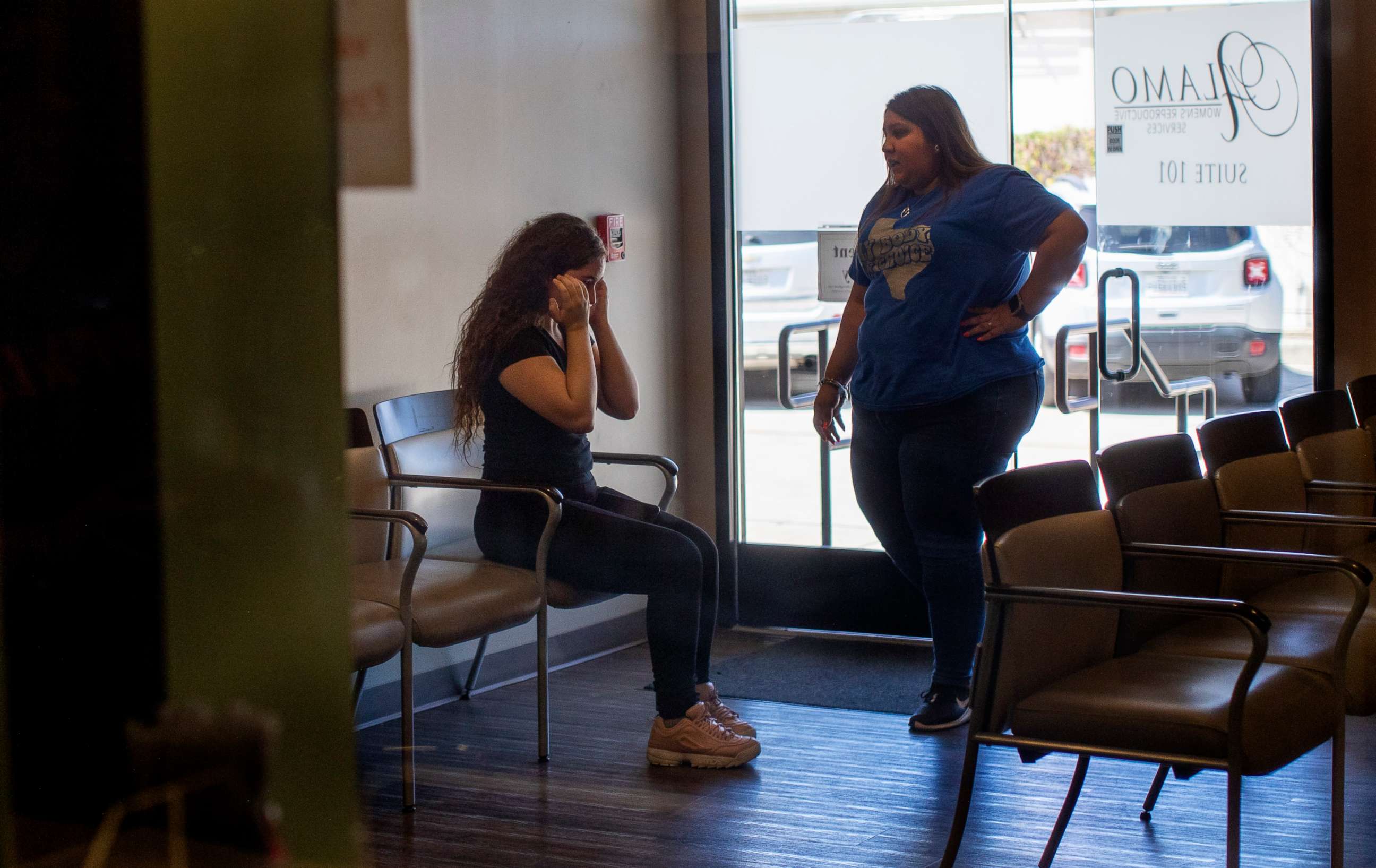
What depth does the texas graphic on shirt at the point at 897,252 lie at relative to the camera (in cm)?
285

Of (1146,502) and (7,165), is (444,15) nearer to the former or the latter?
(1146,502)

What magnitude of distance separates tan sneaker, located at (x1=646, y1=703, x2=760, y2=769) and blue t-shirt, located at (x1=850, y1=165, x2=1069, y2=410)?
2.62 ft

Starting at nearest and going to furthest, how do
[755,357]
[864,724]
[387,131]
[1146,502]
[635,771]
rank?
[387,131] → [1146,502] → [635,771] → [864,724] → [755,357]

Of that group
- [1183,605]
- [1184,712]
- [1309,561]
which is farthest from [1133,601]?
[1309,561]

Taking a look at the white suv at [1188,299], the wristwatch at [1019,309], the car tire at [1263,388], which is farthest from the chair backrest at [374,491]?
the car tire at [1263,388]

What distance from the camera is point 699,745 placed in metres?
2.81

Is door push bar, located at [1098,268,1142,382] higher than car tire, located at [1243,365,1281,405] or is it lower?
higher

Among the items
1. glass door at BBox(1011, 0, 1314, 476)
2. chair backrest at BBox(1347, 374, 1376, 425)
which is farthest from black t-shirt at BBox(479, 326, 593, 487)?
chair backrest at BBox(1347, 374, 1376, 425)

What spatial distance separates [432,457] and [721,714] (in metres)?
0.89

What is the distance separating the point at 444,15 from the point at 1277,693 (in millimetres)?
2188

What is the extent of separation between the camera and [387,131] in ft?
1.95

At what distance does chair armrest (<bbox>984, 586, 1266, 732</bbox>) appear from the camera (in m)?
1.79

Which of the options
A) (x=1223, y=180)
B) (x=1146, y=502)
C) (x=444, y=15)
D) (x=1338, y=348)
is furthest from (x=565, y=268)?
(x=1338, y=348)

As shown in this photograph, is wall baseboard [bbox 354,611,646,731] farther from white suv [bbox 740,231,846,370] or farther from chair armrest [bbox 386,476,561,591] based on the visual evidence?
white suv [bbox 740,231,846,370]
